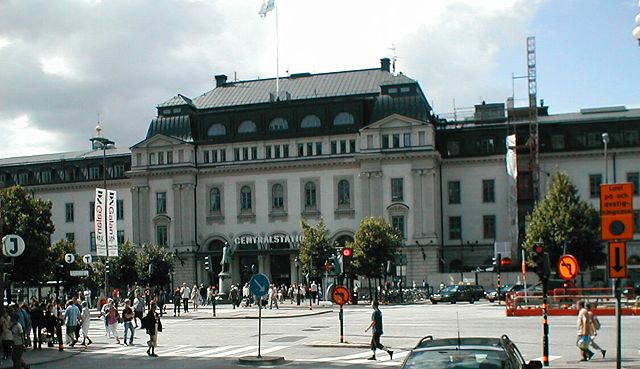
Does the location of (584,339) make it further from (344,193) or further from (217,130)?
(217,130)

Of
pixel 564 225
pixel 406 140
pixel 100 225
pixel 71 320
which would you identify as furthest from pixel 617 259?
pixel 406 140

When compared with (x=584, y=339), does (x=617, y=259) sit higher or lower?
higher

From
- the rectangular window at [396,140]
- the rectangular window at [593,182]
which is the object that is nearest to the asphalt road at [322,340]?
the rectangular window at [396,140]

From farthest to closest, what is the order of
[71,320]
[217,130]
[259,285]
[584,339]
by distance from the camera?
[217,130], [71,320], [259,285], [584,339]

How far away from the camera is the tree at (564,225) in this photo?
68.7 metres

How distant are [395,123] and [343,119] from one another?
5.43 meters

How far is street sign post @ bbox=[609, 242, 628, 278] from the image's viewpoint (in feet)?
54.6

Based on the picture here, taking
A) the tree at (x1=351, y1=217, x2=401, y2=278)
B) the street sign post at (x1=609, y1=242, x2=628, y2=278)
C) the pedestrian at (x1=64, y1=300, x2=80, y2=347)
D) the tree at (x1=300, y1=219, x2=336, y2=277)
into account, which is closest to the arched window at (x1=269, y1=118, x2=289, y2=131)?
the tree at (x1=300, y1=219, x2=336, y2=277)

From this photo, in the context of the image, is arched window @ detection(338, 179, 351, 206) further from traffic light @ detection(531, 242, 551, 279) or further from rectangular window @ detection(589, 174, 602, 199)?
traffic light @ detection(531, 242, 551, 279)

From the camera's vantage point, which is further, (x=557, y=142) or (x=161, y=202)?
(x=161, y=202)

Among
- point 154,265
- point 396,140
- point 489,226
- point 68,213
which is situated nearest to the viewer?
point 154,265

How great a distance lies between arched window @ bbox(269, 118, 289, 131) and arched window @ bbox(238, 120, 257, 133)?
5.95 ft

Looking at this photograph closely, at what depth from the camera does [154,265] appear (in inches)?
3110

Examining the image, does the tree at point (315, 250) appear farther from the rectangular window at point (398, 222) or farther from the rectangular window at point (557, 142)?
the rectangular window at point (557, 142)
